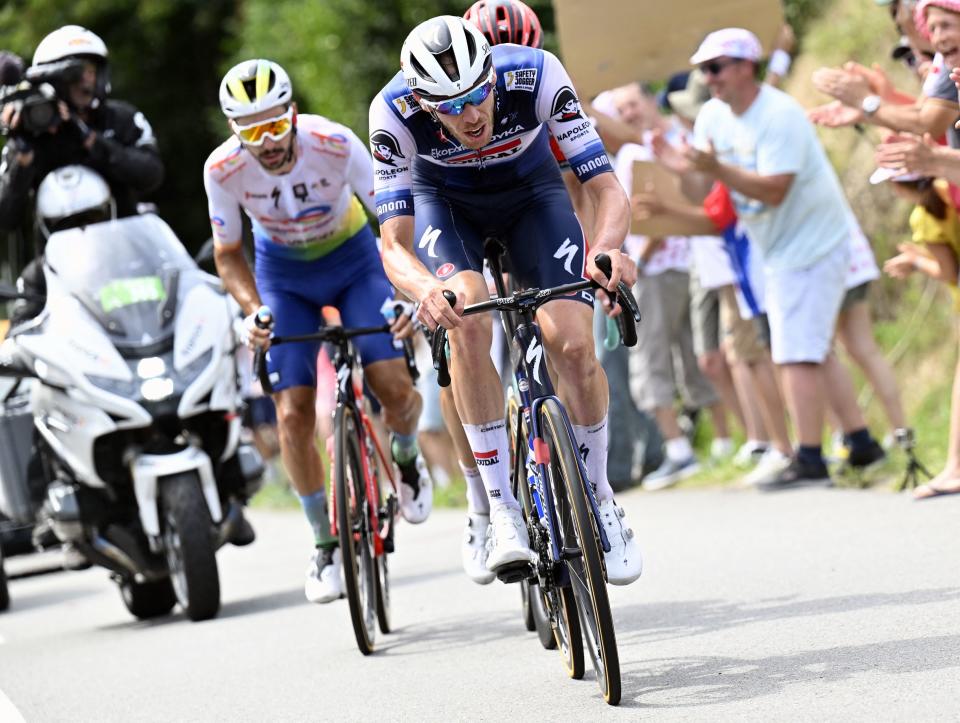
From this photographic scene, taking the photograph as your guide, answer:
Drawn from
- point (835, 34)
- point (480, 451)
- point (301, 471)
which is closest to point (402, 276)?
point (480, 451)

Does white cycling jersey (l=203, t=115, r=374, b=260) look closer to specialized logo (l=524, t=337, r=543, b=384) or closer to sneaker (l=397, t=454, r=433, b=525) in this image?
sneaker (l=397, t=454, r=433, b=525)

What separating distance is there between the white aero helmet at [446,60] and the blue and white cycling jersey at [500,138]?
1.39ft

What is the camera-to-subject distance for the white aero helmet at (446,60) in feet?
20.5

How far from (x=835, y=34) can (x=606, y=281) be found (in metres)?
11.6

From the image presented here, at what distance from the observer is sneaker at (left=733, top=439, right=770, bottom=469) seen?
41.3 ft

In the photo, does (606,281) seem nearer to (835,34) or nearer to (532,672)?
(532,672)

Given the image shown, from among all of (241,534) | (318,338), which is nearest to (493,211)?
(318,338)

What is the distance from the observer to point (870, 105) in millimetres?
9141

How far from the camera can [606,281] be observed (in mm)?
6055

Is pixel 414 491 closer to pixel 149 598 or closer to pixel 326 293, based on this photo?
pixel 326 293

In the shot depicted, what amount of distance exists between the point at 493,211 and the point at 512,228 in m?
0.10

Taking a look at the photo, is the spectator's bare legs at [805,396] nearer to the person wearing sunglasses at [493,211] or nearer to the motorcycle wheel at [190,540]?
the motorcycle wheel at [190,540]

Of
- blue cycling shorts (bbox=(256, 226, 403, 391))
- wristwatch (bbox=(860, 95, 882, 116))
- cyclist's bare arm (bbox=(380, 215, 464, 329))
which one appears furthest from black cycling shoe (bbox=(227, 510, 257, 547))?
wristwatch (bbox=(860, 95, 882, 116))

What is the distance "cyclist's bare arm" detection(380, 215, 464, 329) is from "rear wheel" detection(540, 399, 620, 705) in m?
0.49
